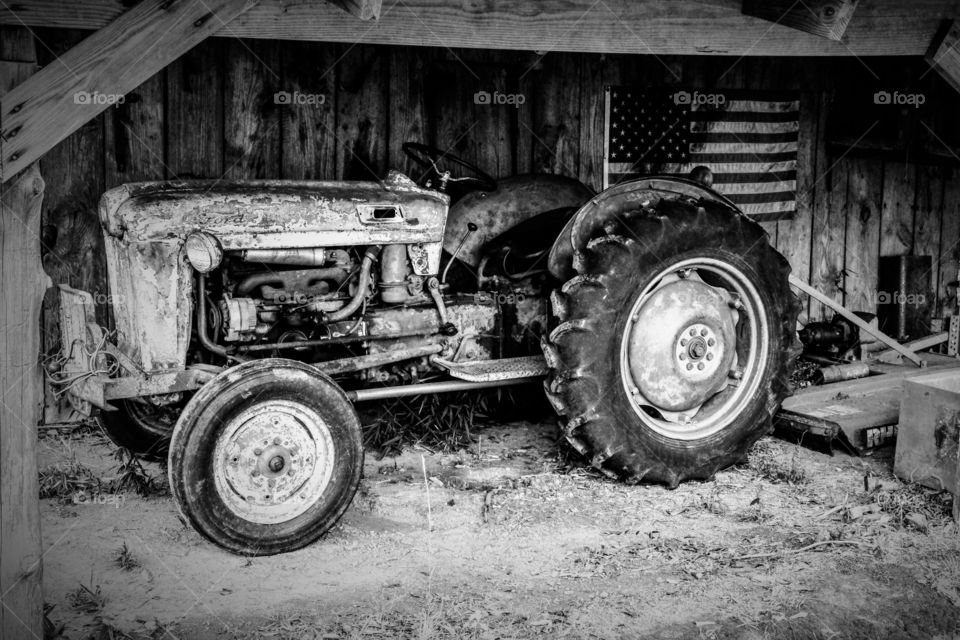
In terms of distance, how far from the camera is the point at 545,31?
4.62 m

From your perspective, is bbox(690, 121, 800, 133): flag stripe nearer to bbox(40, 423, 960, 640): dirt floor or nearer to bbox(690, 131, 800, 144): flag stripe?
bbox(690, 131, 800, 144): flag stripe

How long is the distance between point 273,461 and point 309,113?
Answer: 265 centimetres

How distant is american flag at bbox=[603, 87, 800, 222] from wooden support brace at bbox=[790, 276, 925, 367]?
1.24m

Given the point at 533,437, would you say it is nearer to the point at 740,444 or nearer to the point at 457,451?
the point at 457,451

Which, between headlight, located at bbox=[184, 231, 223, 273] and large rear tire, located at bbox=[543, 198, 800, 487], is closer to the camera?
headlight, located at bbox=[184, 231, 223, 273]

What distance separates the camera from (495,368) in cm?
470

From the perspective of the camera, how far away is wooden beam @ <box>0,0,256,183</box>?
8.87ft

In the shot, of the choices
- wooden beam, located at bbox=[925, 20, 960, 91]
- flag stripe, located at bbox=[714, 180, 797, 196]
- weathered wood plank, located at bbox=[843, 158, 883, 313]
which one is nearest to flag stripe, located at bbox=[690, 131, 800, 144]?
flag stripe, located at bbox=[714, 180, 797, 196]

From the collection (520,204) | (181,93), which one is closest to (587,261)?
(520,204)

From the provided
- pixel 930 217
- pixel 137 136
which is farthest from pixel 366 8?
pixel 930 217

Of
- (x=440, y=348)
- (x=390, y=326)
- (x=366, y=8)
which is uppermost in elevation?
(x=366, y=8)

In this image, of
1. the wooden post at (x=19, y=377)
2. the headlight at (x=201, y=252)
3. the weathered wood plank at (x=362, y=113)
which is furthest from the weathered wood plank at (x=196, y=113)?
the wooden post at (x=19, y=377)

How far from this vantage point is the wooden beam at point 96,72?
8.87 feet

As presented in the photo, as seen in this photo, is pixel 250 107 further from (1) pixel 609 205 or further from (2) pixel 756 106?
(2) pixel 756 106
